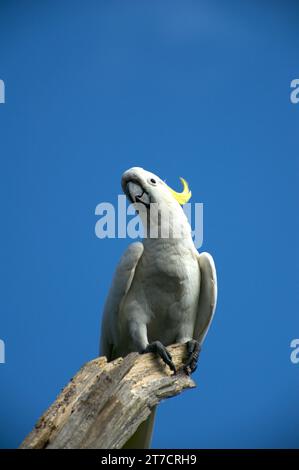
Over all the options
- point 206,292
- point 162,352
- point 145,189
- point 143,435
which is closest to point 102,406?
point 162,352

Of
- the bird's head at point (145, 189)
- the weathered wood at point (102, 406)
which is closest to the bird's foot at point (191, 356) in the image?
the weathered wood at point (102, 406)

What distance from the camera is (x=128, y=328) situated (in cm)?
403

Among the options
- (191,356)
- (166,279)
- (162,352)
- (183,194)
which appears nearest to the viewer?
(162,352)

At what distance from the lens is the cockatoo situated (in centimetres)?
399

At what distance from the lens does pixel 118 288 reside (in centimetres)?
402

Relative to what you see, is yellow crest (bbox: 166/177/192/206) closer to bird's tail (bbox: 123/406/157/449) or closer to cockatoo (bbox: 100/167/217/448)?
cockatoo (bbox: 100/167/217/448)

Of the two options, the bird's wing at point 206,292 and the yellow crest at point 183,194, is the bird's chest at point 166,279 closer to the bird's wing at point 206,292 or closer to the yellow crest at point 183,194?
the bird's wing at point 206,292

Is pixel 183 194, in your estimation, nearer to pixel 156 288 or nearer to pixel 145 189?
pixel 145 189

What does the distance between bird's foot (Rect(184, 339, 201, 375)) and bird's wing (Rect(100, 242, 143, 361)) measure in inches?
22.3

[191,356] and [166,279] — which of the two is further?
[166,279]

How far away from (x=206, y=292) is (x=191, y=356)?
589 millimetres
